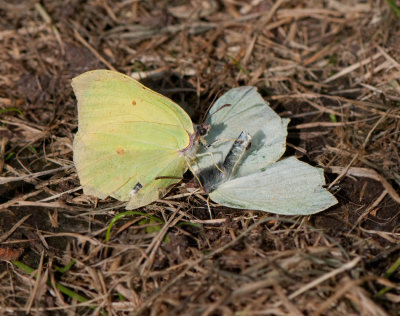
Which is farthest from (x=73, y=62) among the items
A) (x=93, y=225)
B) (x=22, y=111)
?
(x=93, y=225)

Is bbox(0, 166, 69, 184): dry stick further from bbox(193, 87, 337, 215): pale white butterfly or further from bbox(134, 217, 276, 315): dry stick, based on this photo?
bbox(134, 217, 276, 315): dry stick

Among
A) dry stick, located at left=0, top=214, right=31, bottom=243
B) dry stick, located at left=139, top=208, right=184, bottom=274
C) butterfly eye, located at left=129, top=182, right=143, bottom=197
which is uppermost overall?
butterfly eye, located at left=129, top=182, right=143, bottom=197

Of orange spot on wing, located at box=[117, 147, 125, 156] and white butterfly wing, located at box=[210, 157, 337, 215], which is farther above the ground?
white butterfly wing, located at box=[210, 157, 337, 215]

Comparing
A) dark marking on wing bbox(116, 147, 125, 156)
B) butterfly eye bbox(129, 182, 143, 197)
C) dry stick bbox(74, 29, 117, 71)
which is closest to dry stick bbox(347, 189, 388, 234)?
butterfly eye bbox(129, 182, 143, 197)

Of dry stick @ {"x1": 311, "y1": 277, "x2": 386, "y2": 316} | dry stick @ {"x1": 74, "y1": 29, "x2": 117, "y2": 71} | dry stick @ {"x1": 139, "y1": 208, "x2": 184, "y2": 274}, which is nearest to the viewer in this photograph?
dry stick @ {"x1": 311, "y1": 277, "x2": 386, "y2": 316}

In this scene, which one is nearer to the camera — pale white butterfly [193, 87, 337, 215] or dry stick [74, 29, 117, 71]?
pale white butterfly [193, 87, 337, 215]

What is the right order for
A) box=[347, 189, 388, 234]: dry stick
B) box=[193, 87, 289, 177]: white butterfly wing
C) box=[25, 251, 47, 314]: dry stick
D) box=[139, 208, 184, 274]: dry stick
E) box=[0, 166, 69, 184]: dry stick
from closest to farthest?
box=[25, 251, 47, 314]: dry stick → box=[139, 208, 184, 274]: dry stick → box=[347, 189, 388, 234]: dry stick → box=[193, 87, 289, 177]: white butterfly wing → box=[0, 166, 69, 184]: dry stick

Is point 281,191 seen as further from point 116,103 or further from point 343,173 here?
point 116,103

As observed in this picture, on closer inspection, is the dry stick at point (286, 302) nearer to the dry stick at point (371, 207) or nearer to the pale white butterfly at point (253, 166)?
the pale white butterfly at point (253, 166)
